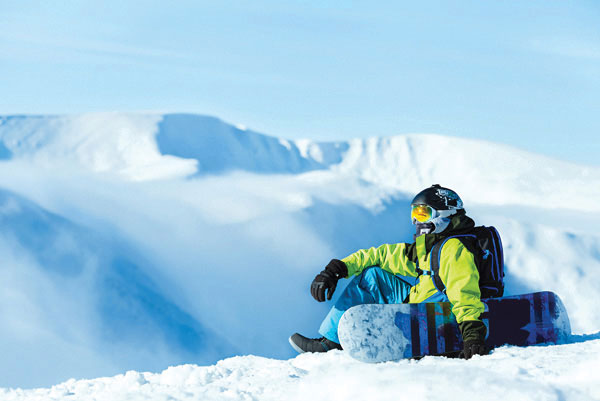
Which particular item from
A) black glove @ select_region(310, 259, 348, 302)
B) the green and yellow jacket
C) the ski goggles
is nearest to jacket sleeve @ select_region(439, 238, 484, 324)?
the green and yellow jacket

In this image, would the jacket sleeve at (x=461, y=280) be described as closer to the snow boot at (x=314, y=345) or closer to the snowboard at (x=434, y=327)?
the snowboard at (x=434, y=327)

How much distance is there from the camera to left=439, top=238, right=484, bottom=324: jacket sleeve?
9.98 feet

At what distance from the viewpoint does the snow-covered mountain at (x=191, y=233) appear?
1634 centimetres

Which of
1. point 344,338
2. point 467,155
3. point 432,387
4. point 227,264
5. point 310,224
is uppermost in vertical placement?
point 467,155

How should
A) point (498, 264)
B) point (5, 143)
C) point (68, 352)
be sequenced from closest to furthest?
point (498, 264) → point (68, 352) → point (5, 143)

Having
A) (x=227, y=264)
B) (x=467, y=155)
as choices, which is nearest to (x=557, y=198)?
(x=467, y=155)

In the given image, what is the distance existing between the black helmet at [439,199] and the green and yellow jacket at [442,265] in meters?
0.07

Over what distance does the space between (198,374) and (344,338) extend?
0.81 m

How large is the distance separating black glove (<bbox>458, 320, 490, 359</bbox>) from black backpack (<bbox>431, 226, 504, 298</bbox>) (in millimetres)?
338

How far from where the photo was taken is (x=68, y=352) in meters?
15.1

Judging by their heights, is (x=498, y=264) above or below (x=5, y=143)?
below

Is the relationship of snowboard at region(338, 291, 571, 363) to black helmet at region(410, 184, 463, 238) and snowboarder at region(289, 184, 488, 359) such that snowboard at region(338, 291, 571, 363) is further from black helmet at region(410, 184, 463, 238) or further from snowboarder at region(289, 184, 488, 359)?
black helmet at region(410, 184, 463, 238)

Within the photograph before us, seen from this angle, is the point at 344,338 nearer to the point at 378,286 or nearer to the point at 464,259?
the point at 378,286

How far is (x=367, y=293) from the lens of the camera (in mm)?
3613
